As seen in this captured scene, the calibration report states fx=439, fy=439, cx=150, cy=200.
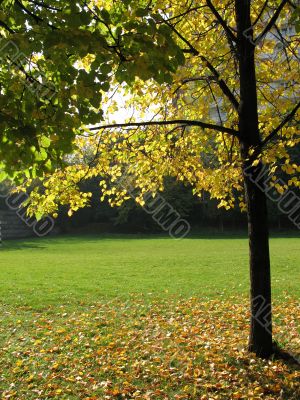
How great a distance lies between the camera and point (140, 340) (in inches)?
296

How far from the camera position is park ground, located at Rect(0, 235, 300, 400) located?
5457 millimetres

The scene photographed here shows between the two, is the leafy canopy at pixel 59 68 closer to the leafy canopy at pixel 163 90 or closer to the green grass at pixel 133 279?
the leafy canopy at pixel 163 90

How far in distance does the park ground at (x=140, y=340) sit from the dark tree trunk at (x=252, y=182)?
89cm

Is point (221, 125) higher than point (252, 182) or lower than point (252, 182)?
higher

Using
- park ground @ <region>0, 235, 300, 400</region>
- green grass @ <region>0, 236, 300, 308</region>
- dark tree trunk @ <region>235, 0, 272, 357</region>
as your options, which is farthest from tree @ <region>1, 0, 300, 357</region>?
green grass @ <region>0, 236, 300, 308</region>

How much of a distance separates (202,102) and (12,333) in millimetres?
5601

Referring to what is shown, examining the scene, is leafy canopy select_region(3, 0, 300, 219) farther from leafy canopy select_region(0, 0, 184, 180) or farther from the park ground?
the park ground

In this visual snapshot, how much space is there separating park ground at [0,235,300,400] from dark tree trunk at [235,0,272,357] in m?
0.89

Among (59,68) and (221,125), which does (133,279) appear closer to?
(221,125)

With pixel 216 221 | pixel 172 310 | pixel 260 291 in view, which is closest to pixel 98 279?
pixel 172 310

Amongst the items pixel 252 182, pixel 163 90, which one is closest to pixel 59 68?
pixel 252 182

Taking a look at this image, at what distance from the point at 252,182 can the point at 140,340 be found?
338 cm

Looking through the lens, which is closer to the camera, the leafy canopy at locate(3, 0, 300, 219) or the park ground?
the leafy canopy at locate(3, 0, 300, 219)

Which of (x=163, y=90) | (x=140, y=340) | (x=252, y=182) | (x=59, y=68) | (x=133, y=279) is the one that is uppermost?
(x=163, y=90)
